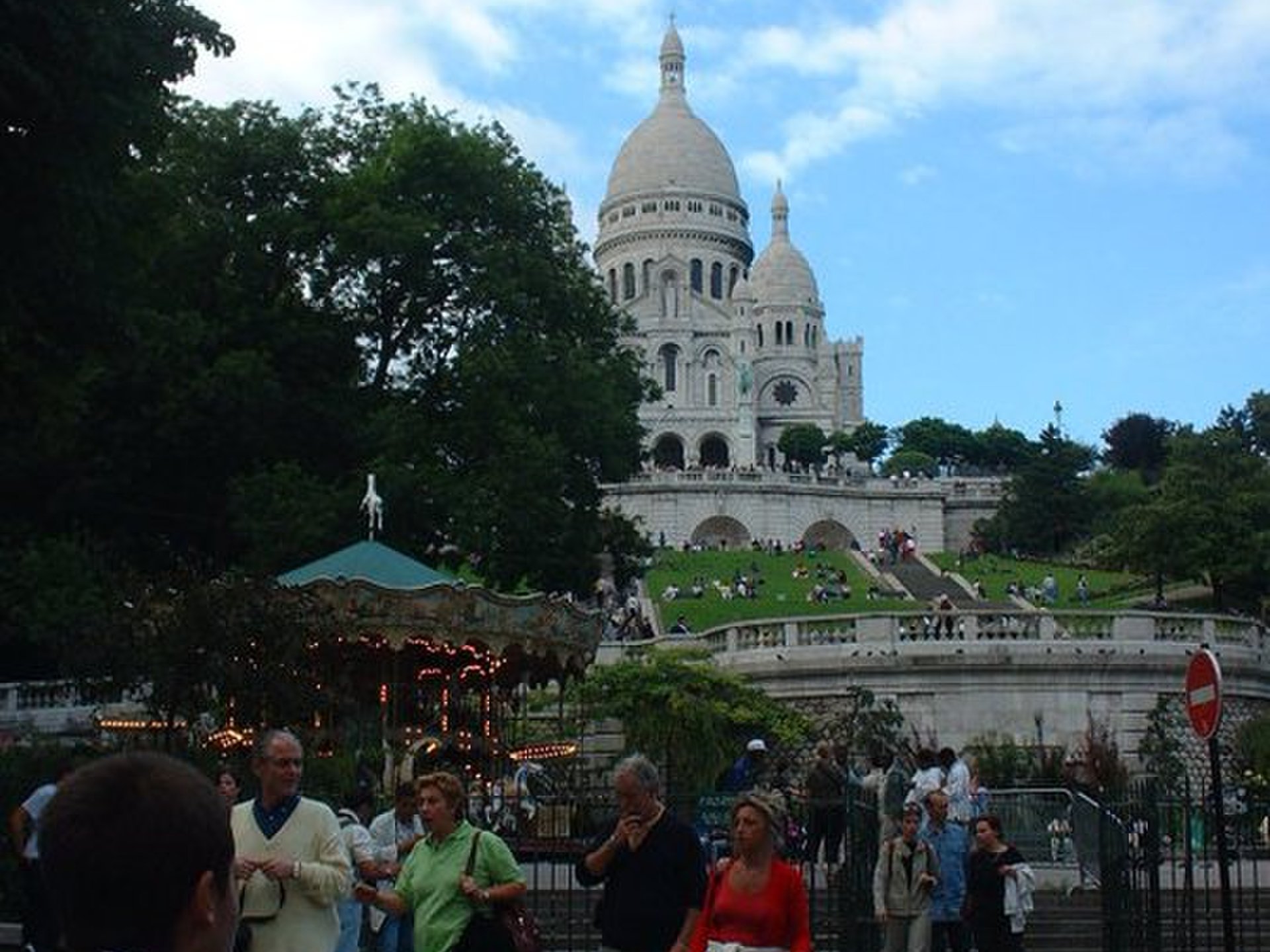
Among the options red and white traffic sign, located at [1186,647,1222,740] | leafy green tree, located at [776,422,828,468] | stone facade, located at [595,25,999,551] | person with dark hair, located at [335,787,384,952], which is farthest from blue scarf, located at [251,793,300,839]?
leafy green tree, located at [776,422,828,468]

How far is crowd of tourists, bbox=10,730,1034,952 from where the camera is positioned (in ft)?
10.1

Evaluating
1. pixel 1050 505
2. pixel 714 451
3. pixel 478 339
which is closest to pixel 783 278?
pixel 714 451

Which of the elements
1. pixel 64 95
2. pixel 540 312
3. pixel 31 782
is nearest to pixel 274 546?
pixel 540 312

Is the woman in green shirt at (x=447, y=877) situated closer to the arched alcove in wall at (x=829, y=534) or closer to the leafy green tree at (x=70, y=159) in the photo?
the leafy green tree at (x=70, y=159)

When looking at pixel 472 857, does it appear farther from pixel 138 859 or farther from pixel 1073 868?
pixel 1073 868

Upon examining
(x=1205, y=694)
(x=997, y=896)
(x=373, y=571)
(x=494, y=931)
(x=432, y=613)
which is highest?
(x=373, y=571)

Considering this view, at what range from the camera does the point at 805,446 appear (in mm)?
116125

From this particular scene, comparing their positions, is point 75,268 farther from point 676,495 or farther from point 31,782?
point 676,495

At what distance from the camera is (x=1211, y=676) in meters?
11.2

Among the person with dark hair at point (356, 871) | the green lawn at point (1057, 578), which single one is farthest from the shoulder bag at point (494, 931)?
the green lawn at point (1057, 578)

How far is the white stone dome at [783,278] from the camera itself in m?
130

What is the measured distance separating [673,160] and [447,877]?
5099 inches

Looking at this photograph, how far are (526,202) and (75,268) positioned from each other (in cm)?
1752

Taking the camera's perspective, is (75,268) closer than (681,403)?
Yes
